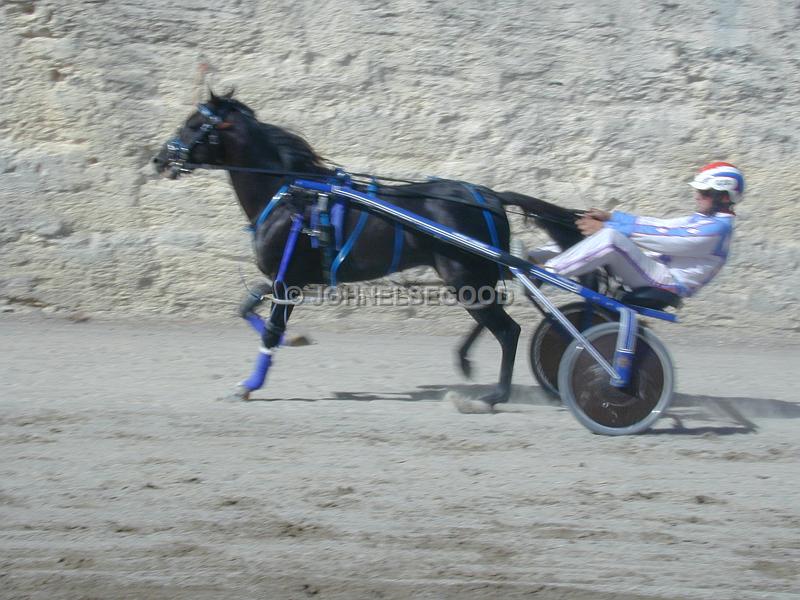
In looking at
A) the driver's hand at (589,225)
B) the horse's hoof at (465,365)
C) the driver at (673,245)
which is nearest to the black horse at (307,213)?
the driver's hand at (589,225)

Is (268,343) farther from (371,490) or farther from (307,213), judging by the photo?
(371,490)

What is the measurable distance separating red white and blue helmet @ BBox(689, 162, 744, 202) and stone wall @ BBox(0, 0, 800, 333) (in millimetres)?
3619

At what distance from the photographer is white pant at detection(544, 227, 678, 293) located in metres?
5.62

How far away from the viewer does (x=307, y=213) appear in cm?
607

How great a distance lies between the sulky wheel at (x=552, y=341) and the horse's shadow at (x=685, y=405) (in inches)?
6.0

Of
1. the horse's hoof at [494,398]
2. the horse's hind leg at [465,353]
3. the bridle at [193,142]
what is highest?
the bridle at [193,142]

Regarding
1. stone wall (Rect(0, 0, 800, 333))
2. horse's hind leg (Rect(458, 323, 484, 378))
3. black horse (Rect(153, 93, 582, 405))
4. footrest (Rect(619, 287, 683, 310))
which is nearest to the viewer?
footrest (Rect(619, 287, 683, 310))

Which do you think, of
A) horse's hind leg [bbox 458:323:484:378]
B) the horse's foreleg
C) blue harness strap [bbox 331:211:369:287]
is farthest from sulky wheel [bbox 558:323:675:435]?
the horse's foreleg

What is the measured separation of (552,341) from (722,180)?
1493 millimetres

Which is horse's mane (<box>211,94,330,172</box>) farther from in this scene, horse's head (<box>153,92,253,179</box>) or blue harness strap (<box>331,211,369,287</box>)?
blue harness strap (<box>331,211,369,287</box>)

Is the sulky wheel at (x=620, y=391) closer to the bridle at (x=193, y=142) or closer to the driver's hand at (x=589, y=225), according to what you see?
the driver's hand at (x=589, y=225)

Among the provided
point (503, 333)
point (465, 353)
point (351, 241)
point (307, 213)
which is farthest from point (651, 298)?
point (307, 213)

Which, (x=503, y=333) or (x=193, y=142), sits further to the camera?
(x=503, y=333)

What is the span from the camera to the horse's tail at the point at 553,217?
6.35 m
